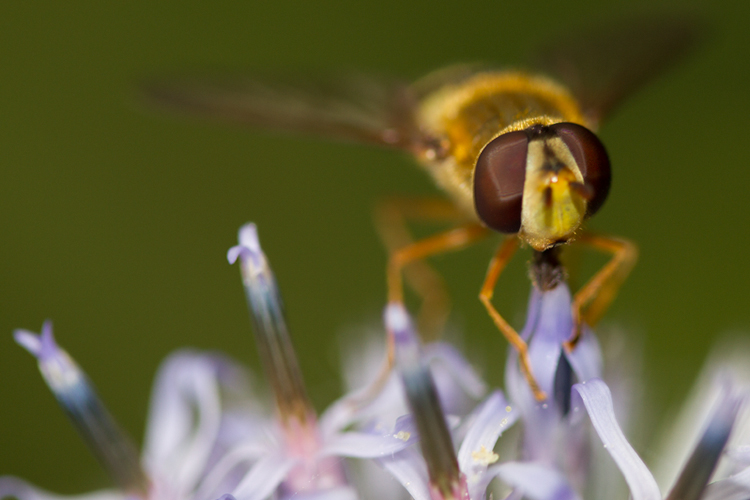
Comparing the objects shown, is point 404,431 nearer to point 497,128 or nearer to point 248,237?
point 248,237

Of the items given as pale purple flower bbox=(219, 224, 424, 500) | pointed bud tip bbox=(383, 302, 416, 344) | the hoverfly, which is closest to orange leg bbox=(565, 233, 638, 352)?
the hoverfly

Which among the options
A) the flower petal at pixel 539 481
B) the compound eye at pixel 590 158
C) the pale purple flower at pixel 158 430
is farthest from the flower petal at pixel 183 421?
the compound eye at pixel 590 158

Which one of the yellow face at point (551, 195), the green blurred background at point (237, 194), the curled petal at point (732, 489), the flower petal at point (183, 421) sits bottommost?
the curled petal at point (732, 489)

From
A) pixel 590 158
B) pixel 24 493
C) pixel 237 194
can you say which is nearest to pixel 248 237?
pixel 590 158

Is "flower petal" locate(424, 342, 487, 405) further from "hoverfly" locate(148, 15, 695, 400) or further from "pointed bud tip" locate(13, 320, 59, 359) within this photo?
"pointed bud tip" locate(13, 320, 59, 359)

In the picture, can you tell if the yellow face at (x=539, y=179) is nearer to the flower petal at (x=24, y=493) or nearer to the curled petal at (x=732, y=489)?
the curled petal at (x=732, y=489)

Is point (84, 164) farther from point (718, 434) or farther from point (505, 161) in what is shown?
point (718, 434)
